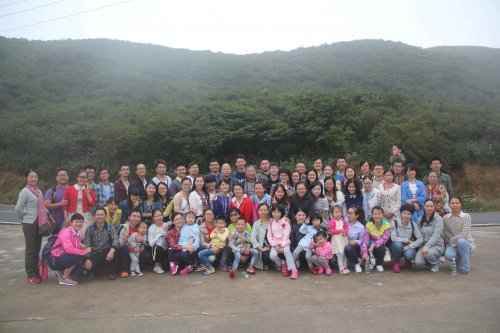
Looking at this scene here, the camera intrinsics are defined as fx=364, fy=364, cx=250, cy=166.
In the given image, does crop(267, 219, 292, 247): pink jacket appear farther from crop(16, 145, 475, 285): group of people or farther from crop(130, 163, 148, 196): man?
crop(130, 163, 148, 196): man

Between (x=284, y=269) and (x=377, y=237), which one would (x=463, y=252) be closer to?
(x=377, y=237)

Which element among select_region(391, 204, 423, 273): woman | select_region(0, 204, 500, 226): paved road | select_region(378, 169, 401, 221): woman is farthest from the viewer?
select_region(0, 204, 500, 226): paved road

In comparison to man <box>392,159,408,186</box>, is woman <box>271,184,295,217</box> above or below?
below

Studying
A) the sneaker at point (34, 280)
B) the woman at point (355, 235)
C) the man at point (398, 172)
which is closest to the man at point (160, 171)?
the sneaker at point (34, 280)

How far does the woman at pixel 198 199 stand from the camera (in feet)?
19.9

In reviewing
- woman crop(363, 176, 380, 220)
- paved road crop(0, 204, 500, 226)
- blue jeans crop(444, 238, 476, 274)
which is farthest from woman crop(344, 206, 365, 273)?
paved road crop(0, 204, 500, 226)

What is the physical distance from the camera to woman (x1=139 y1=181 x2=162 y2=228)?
5864mm

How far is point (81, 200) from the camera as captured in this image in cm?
579

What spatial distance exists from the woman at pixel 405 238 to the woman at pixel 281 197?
5.46 ft

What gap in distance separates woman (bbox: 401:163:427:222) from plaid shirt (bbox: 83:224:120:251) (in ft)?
15.1

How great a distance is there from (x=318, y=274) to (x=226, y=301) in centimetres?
161

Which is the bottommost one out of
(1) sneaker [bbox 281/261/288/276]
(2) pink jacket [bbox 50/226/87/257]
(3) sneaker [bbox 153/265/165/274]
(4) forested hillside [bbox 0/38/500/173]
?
(3) sneaker [bbox 153/265/165/274]

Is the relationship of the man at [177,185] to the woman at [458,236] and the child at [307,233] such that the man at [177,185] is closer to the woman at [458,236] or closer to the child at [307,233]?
the child at [307,233]

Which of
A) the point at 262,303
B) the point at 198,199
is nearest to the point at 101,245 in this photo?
the point at 198,199
